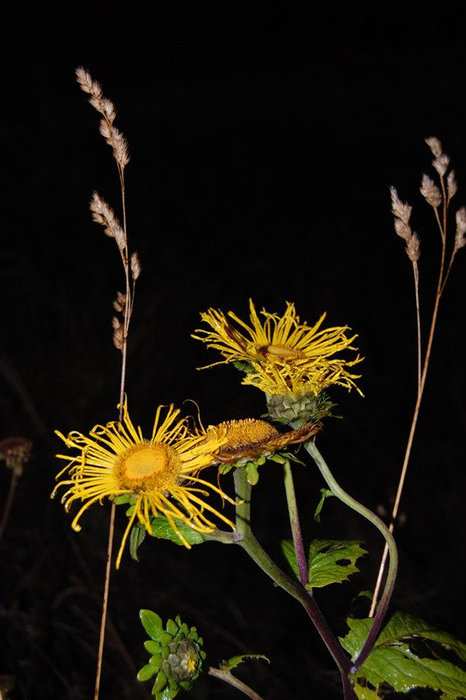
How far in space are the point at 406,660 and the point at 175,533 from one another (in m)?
0.25

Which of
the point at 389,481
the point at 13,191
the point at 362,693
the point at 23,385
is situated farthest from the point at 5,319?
the point at 362,693

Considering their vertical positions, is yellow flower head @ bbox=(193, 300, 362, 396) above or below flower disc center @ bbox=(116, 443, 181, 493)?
above

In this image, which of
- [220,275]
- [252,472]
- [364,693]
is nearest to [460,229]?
[252,472]

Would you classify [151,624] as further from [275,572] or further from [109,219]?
[109,219]

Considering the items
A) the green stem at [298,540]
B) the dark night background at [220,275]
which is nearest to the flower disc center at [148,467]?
the green stem at [298,540]

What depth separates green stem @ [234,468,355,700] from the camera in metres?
0.71

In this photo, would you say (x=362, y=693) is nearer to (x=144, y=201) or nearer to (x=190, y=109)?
(x=144, y=201)

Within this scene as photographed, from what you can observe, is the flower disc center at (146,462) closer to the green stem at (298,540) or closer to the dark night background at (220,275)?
the green stem at (298,540)

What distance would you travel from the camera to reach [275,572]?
706 millimetres

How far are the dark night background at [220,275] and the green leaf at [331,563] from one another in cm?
33

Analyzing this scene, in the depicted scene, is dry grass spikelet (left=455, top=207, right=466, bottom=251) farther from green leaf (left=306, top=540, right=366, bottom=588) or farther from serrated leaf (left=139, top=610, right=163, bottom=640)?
serrated leaf (left=139, top=610, right=163, bottom=640)

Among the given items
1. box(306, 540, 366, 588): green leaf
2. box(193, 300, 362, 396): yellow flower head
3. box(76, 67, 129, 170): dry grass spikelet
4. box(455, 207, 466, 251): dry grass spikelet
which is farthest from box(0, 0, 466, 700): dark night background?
box(76, 67, 129, 170): dry grass spikelet

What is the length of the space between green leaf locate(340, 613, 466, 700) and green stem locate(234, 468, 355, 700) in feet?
0.06

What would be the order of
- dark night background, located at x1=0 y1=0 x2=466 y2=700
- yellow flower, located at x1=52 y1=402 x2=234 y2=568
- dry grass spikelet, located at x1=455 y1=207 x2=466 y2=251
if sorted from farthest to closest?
dark night background, located at x1=0 y1=0 x2=466 y2=700
dry grass spikelet, located at x1=455 y1=207 x2=466 y2=251
yellow flower, located at x1=52 y1=402 x2=234 y2=568
